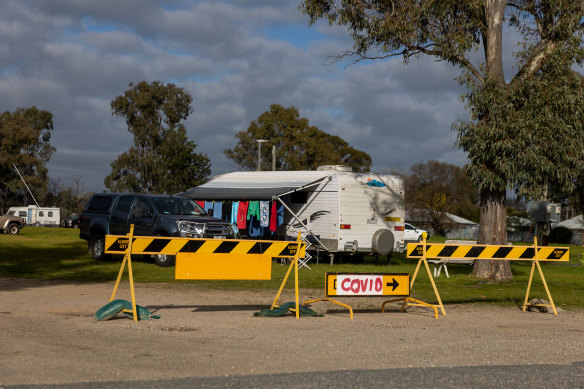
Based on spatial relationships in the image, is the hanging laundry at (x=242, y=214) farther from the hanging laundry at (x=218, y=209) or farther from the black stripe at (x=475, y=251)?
the black stripe at (x=475, y=251)

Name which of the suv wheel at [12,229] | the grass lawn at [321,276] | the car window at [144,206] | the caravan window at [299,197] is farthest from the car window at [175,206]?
the suv wheel at [12,229]

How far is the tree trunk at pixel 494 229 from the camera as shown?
60.2ft

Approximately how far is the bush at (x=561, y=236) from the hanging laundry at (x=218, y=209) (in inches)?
1815

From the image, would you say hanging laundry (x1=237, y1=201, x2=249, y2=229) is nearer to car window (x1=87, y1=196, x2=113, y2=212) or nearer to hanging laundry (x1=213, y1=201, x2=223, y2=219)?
hanging laundry (x1=213, y1=201, x2=223, y2=219)

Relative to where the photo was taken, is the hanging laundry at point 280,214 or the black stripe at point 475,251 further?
the hanging laundry at point 280,214

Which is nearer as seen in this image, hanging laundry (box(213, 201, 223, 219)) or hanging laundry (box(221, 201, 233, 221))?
hanging laundry (box(221, 201, 233, 221))

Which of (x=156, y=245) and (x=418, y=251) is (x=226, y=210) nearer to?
(x=418, y=251)

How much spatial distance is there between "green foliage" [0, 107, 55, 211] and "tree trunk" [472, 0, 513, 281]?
192 feet

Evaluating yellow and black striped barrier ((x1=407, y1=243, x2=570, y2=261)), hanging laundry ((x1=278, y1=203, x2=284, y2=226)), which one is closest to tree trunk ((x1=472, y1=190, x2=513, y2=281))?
yellow and black striped barrier ((x1=407, y1=243, x2=570, y2=261))

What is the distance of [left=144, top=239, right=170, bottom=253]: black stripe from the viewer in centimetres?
1023

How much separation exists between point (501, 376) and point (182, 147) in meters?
48.8

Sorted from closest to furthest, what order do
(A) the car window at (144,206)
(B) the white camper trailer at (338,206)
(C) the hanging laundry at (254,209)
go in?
1. (A) the car window at (144,206)
2. (B) the white camper trailer at (338,206)
3. (C) the hanging laundry at (254,209)

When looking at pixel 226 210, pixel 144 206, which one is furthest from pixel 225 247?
pixel 226 210

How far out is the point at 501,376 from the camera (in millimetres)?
6441
